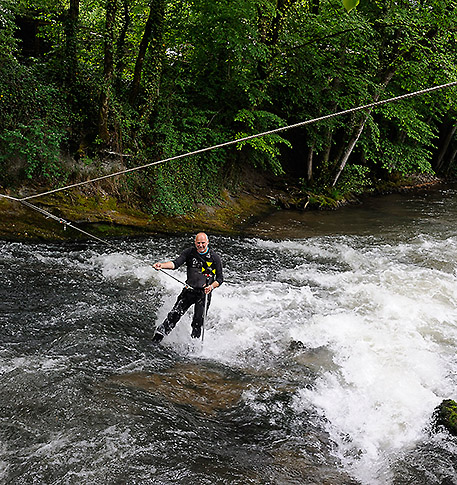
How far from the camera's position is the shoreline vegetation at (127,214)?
393 inches

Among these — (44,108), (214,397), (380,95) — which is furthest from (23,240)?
(380,95)

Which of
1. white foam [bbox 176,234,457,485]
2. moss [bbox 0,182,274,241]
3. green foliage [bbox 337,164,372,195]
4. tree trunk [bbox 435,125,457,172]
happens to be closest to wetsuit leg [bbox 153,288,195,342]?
white foam [bbox 176,234,457,485]

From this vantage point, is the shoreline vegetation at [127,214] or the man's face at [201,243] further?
the shoreline vegetation at [127,214]

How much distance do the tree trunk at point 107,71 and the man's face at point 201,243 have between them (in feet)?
19.3

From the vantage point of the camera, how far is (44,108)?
35.7 ft

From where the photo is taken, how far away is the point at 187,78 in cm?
1379

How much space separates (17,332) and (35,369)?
45.6 inches

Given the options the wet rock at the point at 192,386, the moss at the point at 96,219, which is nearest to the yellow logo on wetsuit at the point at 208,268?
the wet rock at the point at 192,386

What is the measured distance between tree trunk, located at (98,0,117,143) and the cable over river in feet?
10.1

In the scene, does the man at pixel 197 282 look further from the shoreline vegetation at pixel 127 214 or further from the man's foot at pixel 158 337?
the shoreline vegetation at pixel 127 214

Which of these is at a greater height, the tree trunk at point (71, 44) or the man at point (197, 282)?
the tree trunk at point (71, 44)

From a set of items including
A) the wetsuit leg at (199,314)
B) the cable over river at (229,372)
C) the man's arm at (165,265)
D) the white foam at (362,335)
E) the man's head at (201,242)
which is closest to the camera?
the cable over river at (229,372)

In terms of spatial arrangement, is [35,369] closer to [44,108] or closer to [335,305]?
[335,305]

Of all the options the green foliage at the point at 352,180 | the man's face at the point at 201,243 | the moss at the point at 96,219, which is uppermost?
the green foliage at the point at 352,180
